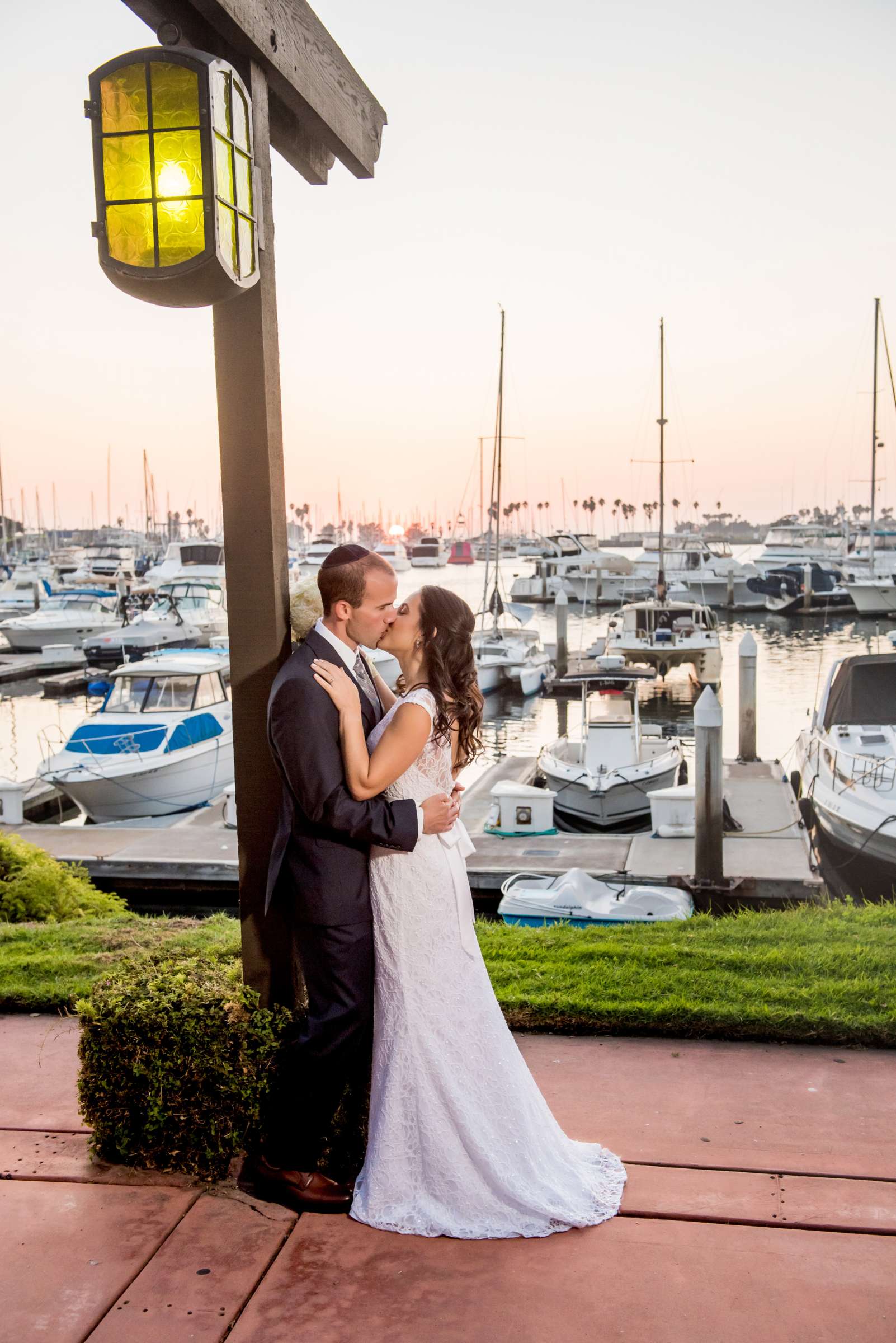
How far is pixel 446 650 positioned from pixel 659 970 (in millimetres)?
2889

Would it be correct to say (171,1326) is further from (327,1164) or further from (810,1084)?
(810,1084)

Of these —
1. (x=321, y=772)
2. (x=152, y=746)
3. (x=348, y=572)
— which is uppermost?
(x=348, y=572)

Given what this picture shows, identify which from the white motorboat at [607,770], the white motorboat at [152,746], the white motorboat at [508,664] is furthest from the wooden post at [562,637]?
the white motorboat at [152,746]

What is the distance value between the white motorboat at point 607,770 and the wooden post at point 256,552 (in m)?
11.8

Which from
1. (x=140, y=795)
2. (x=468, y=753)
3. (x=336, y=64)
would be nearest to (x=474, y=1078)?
(x=468, y=753)

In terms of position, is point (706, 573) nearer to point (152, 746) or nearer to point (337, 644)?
point (152, 746)

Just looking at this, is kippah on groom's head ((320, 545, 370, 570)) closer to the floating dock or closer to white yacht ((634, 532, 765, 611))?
the floating dock

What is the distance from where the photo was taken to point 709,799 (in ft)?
36.5

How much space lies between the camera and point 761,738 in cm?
2731

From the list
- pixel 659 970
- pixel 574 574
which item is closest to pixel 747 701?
pixel 659 970

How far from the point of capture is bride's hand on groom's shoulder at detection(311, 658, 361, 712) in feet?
10.2

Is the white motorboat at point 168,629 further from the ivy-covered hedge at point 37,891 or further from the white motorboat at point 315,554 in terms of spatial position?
the ivy-covered hedge at point 37,891

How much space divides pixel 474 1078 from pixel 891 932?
402 cm

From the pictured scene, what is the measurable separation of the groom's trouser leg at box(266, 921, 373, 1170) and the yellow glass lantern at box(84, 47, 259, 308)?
1.99 meters
